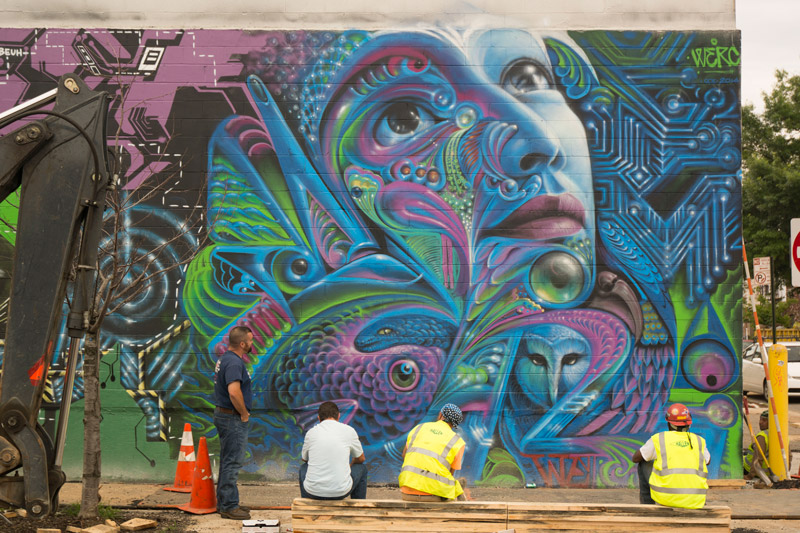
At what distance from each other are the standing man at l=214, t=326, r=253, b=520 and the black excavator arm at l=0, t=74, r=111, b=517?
1.98 meters

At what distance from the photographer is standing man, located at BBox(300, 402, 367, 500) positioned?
739cm

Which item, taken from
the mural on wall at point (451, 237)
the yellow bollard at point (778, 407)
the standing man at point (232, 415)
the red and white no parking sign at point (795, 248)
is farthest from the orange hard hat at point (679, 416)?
the yellow bollard at point (778, 407)

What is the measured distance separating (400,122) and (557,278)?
2668mm

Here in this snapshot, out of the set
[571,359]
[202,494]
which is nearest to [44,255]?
[202,494]

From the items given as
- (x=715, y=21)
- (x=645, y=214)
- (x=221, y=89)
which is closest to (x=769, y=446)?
(x=645, y=214)

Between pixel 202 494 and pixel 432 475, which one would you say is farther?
pixel 202 494

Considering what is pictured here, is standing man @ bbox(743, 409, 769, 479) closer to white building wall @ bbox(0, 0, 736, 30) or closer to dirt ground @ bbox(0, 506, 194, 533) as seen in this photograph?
white building wall @ bbox(0, 0, 736, 30)

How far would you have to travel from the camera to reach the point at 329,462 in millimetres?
7418

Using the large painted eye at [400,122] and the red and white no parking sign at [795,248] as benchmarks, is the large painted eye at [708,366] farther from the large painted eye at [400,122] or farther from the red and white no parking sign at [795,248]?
the large painted eye at [400,122]

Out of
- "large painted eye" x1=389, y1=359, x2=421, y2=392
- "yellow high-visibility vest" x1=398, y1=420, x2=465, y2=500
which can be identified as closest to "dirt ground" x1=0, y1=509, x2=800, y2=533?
A: "yellow high-visibility vest" x1=398, y1=420, x2=465, y2=500

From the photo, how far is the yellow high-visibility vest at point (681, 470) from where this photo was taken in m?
7.00

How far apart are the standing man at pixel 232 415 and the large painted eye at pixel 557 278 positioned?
3.52 m

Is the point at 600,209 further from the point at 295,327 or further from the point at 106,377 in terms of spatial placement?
the point at 106,377

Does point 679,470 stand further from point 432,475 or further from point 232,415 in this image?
point 232,415
